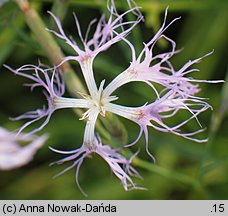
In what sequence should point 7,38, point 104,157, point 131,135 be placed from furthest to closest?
point 131,135 < point 7,38 < point 104,157

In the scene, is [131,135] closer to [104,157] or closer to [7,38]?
[7,38]

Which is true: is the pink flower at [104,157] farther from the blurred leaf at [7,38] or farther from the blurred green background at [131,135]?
the blurred green background at [131,135]

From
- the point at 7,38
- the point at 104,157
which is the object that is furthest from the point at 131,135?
the point at 104,157

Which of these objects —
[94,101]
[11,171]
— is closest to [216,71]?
[11,171]

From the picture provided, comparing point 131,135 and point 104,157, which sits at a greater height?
point 131,135

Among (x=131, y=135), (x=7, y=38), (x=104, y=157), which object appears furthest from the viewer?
(x=131, y=135)

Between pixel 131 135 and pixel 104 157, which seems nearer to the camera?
pixel 104 157

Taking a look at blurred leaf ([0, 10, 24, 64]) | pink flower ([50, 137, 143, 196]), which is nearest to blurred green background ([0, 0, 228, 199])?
blurred leaf ([0, 10, 24, 64])

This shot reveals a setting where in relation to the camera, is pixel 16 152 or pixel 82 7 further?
pixel 82 7

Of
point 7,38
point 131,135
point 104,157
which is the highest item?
point 7,38

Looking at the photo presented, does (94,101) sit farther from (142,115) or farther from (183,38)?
(183,38)
